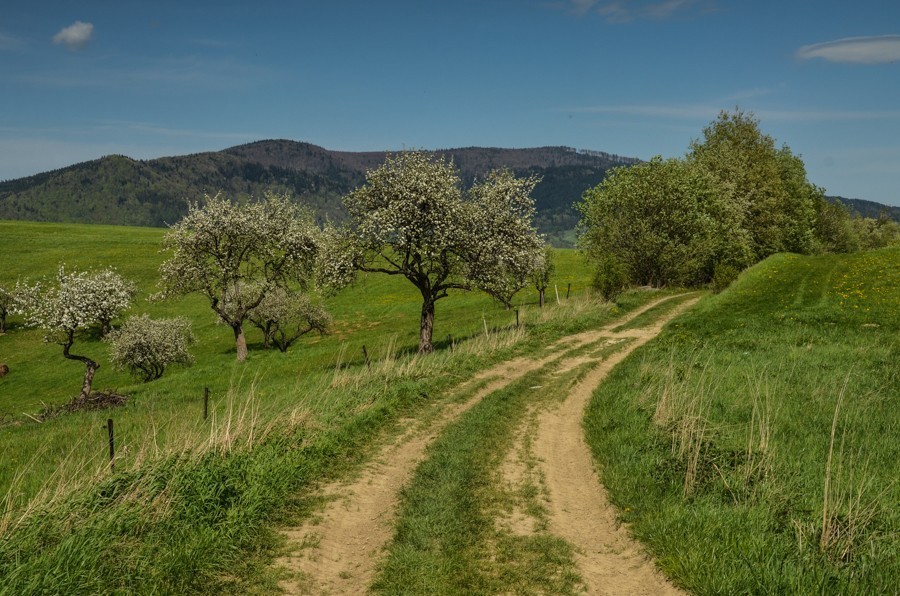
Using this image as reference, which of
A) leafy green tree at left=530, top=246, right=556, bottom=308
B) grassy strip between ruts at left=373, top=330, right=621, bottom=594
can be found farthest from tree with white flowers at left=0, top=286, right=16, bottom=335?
grassy strip between ruts at left=373, top=330, right=621, bottom=594

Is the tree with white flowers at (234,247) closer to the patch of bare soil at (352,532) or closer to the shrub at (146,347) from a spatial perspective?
the shrub at (146,347)

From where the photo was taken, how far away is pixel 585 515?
467 inches

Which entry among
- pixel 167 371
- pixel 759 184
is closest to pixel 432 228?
pixel 167 371

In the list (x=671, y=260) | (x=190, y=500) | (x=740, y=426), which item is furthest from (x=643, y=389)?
(x=671, y=260)

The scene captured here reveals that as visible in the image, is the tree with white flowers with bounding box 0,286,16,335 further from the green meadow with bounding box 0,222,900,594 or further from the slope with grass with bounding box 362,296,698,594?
the slope with grass with bounding box 362,296,698,594

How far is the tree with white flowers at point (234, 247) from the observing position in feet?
142

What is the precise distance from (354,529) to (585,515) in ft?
16.0

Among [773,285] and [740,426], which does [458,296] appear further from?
[740,426]

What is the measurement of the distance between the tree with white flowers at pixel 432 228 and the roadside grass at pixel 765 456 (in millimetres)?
10925

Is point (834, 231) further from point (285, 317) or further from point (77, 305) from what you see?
point (77, 305)

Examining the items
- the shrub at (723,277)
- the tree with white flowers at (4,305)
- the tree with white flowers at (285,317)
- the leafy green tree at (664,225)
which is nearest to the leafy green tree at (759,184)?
the leafy green tree at (664,225)

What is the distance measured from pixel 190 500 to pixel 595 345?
2355cm

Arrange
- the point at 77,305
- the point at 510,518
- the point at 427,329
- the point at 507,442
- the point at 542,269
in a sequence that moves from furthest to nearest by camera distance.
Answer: the point at 542,269, the point at 77,305, the point at 427,329, the point at 507,442, the point at 510,518

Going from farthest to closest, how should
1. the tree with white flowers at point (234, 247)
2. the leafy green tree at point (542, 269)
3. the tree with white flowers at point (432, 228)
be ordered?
the leafy green tree at point (542, 269) < the tree with white flowers at point (234, 247) < the tree with white flowers at point (432, 228)
